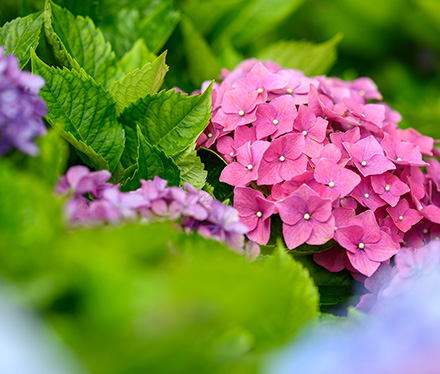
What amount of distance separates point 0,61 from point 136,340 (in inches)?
11.3

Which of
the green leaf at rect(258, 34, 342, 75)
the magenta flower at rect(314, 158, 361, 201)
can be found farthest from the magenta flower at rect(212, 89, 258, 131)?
the green leaf at rect(258, 34, 342, 75)

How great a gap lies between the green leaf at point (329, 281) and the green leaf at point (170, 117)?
8.0 inches

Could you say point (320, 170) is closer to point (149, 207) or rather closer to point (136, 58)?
point (149, 207)

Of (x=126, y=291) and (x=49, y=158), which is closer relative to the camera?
(x=126, y=291)

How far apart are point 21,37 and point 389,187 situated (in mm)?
476

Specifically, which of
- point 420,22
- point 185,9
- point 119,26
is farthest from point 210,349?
point 420,22

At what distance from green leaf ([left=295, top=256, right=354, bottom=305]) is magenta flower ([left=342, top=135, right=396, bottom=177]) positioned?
130mm

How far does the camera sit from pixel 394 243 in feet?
2.11

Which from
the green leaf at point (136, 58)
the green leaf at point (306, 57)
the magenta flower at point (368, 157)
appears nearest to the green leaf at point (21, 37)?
the green leaf at point (136, 58)

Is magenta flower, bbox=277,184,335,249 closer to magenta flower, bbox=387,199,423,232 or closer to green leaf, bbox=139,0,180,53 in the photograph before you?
magenta flower, bbox=387,199,423,232

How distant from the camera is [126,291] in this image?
12.6 inches

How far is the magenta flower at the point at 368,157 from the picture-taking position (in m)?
0.65

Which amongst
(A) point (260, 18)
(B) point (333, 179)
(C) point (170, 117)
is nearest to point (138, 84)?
(C) point (170, 117)

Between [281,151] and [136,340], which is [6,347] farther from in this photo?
[281,151]
